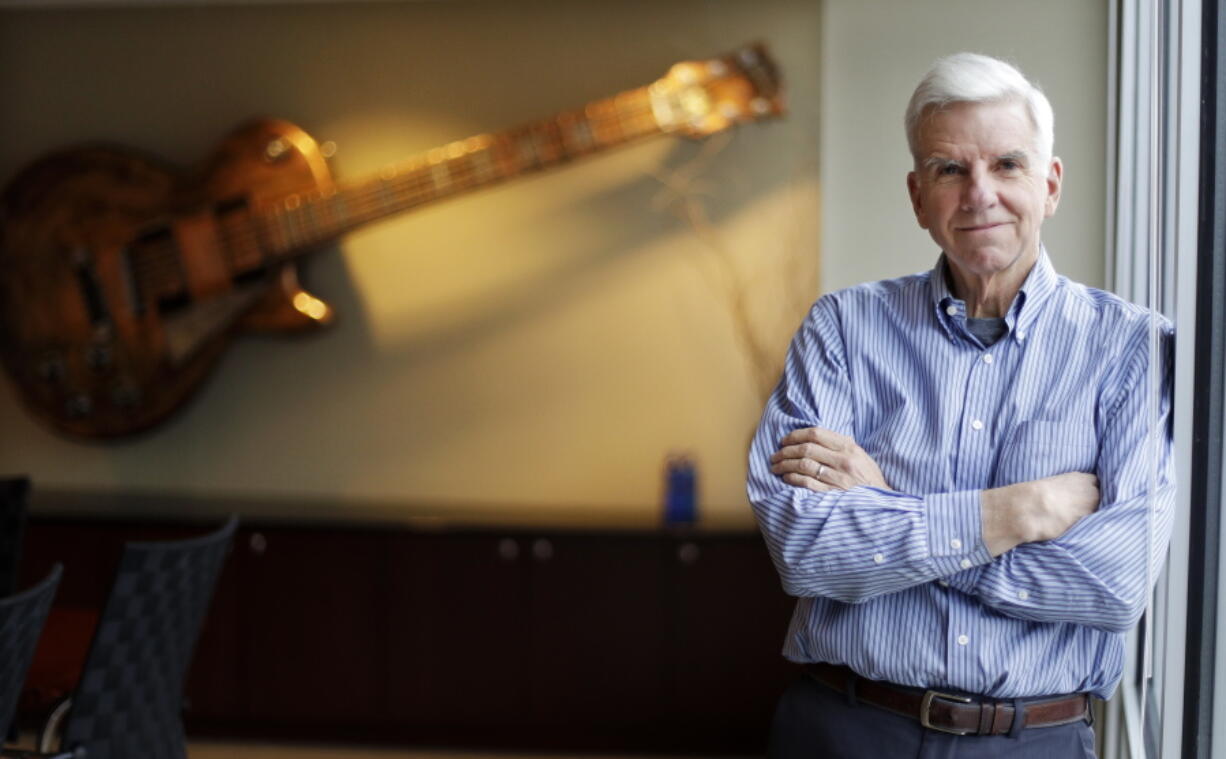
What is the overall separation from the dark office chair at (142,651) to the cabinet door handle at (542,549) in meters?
1.44

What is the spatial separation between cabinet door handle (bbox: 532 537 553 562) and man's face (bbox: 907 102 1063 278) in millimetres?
2752

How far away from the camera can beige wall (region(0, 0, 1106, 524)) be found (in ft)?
14.9

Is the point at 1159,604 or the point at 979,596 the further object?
the point at 1159,604

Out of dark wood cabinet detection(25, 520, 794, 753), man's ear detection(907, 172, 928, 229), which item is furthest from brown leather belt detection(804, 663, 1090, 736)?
dark wood cabinet detection(25, 520, 794, 753)

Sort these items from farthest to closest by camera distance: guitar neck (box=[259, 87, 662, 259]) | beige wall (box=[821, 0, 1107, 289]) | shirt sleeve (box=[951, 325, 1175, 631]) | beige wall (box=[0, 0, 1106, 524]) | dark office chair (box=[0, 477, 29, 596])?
1. beige wall (box=[0, 0, 1106, 524])
2. guitar neck (box=[259, 87, 662, 259])
3. dark office chair (box=[0, 477, 29, 596])
4. beige wall (box=[821, 0, 1107, 289])
5. shirt sleeve (box=[951, 325, 1175, 631])

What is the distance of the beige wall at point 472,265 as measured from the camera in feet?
14.9

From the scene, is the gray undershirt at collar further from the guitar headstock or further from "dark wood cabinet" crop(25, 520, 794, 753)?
the guitar headstock

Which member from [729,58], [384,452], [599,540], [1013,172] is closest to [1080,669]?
[1013,172]

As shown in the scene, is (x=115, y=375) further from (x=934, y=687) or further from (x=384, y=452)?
(x=934, y=687)

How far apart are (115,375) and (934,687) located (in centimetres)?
383

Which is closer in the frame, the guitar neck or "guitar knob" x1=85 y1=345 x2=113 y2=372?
the guitar neck

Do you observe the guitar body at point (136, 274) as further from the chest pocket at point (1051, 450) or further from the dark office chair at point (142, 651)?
the chest pocket at point (1051, 450)

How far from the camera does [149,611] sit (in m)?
2.71

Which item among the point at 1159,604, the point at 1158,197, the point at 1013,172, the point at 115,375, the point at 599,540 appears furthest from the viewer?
the point at 115,375
